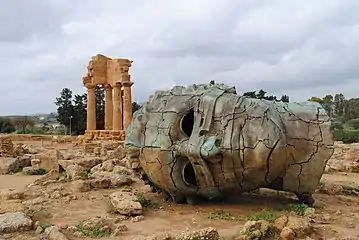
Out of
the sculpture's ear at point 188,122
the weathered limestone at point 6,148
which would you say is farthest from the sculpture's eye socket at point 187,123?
the weathered limestone at point 6,148

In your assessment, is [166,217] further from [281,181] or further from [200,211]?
[281,181]

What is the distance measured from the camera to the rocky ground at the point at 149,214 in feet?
18.0

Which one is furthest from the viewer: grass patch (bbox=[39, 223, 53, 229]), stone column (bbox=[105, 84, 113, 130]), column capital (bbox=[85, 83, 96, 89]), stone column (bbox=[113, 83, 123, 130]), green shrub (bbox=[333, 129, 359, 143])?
stone column (bbox=[105, 84, 113, 130])

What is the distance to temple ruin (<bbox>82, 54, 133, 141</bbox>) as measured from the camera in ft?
87.2

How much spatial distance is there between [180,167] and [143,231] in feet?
4.97

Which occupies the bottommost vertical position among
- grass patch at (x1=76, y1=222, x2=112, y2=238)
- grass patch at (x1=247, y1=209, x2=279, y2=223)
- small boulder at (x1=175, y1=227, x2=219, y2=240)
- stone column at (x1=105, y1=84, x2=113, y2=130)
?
grass patch at (x1=76, y1=222, x2=112, y2=238)

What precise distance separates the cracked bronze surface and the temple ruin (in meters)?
18.1

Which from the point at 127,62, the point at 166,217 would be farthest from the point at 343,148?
the point at 127,62

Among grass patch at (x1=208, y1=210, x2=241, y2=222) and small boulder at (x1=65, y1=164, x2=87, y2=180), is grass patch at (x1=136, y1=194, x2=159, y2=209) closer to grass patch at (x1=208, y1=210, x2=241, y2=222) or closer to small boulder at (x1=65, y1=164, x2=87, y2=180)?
grass patch at (x1=208, y1=210, x2=241, y2=222)

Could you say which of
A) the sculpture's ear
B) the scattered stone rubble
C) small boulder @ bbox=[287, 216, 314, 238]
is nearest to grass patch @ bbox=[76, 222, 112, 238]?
the sculpture's ear

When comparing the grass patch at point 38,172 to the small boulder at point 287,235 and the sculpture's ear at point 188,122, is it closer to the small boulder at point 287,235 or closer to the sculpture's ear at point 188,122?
the sculpture's ear at point 188,122

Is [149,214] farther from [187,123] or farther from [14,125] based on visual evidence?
[14,125]

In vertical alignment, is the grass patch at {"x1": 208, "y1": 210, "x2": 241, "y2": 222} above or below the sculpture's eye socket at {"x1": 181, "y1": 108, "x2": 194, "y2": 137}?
below

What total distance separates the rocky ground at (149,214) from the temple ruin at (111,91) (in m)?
15.9
